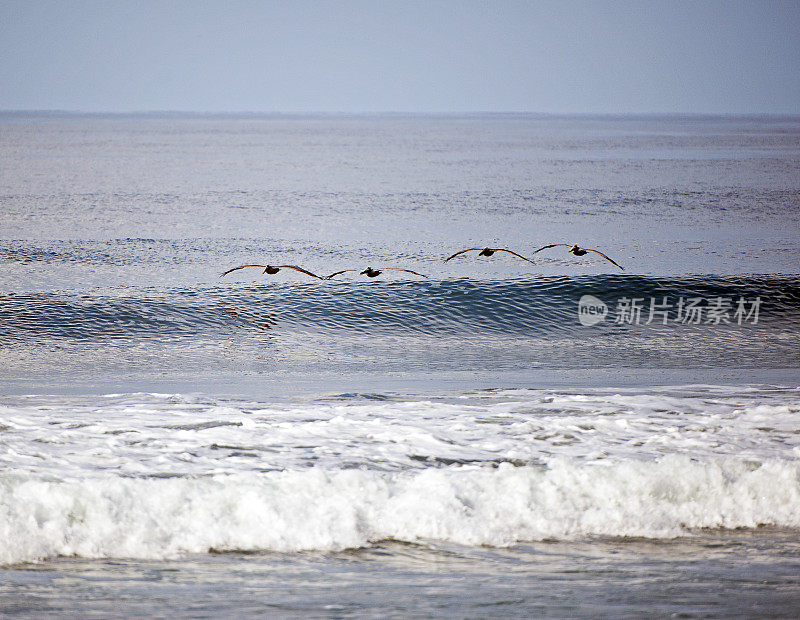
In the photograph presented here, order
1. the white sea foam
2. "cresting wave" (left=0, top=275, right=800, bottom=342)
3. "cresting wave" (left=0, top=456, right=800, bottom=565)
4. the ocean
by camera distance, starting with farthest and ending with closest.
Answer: "cresting wave" (left=0, top=275, right=800, bottom=342)
the white sea foam
"cresting wave" (left=0, top=456, right=800, bottom=565)
the ocean

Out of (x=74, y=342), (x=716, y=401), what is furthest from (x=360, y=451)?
(x=74, y=342)

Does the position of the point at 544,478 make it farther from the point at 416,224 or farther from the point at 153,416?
the point at 416,224

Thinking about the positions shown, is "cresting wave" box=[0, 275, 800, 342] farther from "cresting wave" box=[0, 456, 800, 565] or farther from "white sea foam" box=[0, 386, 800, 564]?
"cresting wave" box=[0, 456, 800, 565]

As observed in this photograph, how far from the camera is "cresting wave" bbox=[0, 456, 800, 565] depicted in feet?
19.1

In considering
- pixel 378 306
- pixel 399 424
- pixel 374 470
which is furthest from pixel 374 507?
pixel 378 306

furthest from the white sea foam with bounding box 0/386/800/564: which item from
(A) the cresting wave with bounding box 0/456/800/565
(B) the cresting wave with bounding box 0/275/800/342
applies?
(B) the cresting wave with bounding box 0/275/800/342

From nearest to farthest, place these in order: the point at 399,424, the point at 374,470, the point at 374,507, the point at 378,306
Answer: the point at 374,507
the point at 374,470
the point at 399,424
the point at 378,306

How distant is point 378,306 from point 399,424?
26.0 feet

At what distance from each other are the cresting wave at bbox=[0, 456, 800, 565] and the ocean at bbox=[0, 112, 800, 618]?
23 millimetres

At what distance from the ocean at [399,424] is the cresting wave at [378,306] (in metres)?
0.08

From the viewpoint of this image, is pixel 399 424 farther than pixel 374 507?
Yes

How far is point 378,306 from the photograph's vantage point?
16297mm

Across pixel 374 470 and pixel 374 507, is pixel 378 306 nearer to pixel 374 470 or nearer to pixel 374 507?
pixel 374 470

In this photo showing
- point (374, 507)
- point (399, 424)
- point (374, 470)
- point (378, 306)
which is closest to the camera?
point (374, 507)
